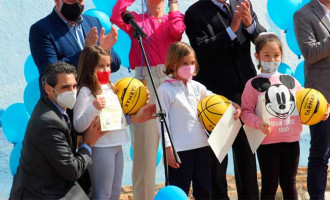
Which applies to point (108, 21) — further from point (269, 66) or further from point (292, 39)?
point (292, 39)

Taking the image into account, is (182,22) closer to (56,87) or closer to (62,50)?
(62,50)

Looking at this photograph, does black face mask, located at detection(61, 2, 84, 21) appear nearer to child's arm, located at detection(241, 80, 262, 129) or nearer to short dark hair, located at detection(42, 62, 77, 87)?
short dark hair, located at detection(42, 62, 77, 87)

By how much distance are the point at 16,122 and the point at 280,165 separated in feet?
7.27

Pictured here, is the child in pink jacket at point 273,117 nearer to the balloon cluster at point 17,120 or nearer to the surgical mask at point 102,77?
the surgical mask at point 102,77

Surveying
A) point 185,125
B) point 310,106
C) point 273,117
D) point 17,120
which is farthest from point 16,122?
point 310,106

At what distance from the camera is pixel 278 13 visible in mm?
6383

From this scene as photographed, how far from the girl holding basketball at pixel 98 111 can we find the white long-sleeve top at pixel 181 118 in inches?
14.6

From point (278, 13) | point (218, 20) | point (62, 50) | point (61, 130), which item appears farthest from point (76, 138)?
point (278, 13)

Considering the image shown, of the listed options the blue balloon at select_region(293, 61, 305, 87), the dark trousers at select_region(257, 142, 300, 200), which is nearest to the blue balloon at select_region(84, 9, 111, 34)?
the dark trousers at select_region(257, 142, 300, 200)

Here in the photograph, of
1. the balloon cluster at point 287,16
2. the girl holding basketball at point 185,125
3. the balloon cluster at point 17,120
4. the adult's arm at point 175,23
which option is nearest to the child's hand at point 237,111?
the girl holding basketball at point 185,125

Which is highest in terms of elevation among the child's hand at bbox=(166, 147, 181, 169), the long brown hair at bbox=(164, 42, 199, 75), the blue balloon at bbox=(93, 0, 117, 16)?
the blue balloon at bbox=(93, 0, 117, 16)

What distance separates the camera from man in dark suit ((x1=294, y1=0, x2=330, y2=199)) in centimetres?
589

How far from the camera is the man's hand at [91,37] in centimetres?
525

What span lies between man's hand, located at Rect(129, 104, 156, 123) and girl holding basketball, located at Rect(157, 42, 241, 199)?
0.12 metres
